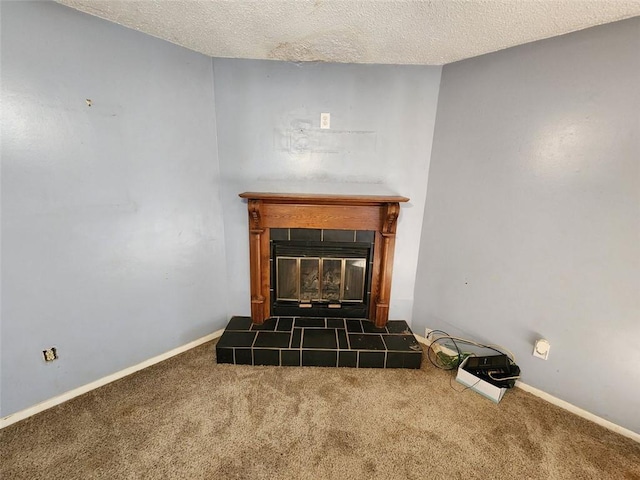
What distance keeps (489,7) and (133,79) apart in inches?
76.7

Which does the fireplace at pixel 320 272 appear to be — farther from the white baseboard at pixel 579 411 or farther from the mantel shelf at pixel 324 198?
the white baseboard at pixel 579 411

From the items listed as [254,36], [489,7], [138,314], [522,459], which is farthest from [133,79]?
[522,459]

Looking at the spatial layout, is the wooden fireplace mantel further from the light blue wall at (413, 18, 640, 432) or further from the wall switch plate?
the wall switch plate

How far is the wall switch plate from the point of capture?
2002 millimetres

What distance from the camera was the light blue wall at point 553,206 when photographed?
1.38m

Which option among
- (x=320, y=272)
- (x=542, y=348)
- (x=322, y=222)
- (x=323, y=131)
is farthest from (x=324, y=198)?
(x=542, y=348)

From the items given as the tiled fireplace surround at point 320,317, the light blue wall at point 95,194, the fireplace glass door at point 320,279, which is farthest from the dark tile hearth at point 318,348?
the light blue wall at point 95,194

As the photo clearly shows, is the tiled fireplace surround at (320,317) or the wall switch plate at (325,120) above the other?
the wall switch plate at (325,120)

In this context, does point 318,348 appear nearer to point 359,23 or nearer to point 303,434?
point 303,434

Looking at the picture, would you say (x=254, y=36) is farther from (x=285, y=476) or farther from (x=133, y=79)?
(x=285, y=476)

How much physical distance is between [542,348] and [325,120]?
2.08 metres

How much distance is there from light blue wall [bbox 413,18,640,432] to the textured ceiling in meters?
0.20

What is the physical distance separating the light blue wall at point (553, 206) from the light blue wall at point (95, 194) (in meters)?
1.86

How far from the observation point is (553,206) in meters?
1.58
